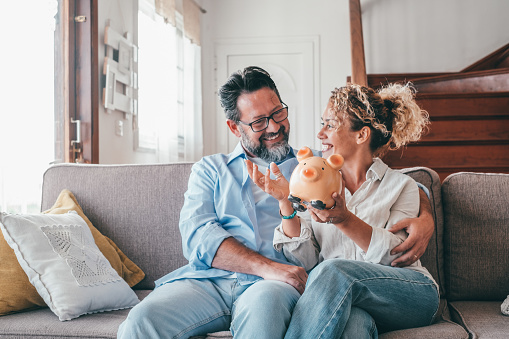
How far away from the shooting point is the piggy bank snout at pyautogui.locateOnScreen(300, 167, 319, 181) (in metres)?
1.18

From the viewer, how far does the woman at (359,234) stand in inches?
48.1

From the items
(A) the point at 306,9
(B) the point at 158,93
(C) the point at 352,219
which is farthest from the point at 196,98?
(C) the point at 352,219

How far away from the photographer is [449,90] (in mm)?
4336

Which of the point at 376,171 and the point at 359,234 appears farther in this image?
the point at 376,171

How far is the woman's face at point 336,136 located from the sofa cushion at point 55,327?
81 centimetres

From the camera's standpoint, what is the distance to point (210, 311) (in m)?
1.47

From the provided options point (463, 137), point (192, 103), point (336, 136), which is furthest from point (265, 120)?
point (192, 103)

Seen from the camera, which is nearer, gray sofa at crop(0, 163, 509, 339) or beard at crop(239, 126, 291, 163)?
gray sofa at crop(0, 163, 509, 339)

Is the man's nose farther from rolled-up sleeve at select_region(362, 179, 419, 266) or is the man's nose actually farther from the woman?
rolled-up sleeve at select_region(362, 179, 419, 266)

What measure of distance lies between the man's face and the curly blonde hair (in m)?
0.22

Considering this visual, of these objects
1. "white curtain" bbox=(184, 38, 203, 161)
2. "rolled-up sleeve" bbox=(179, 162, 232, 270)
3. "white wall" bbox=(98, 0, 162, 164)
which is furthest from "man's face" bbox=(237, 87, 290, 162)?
"white curtain" bbox=(184, 38, 203, 161)

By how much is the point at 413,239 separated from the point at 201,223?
25.4 inches

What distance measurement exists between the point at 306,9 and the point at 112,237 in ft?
13.2

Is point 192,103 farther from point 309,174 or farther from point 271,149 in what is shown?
point 309,174
